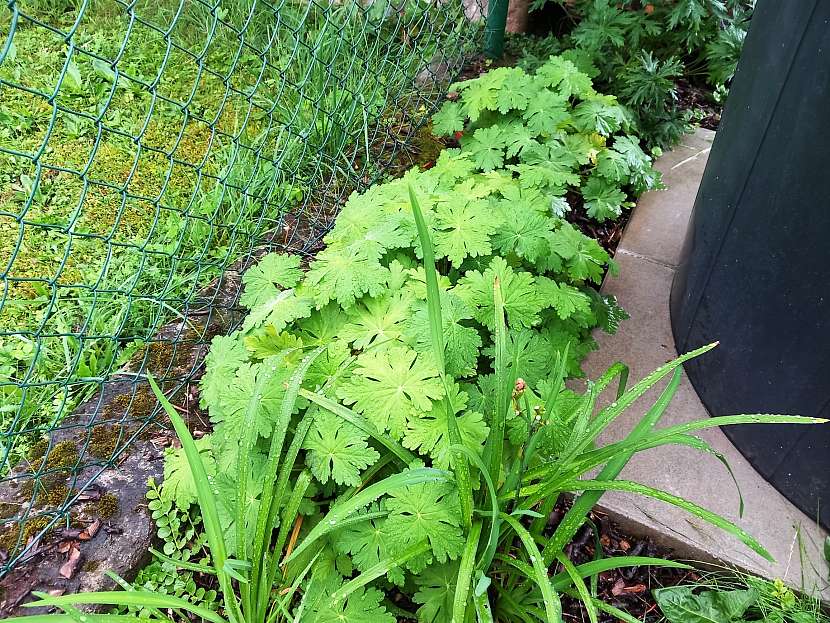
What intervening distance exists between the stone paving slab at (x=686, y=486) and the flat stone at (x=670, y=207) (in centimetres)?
19

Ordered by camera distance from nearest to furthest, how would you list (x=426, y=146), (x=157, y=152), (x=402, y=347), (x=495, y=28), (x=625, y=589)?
(x=402, y=347), (x=625, y=589), (x=157, y=152), (x=426, y=146), (x=495, y=28)

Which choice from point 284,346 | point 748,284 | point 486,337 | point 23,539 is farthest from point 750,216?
point 23,539

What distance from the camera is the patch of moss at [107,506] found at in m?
1.68

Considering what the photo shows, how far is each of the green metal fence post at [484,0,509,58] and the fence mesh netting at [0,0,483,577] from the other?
8cm

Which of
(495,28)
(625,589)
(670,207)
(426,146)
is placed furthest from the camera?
(495,28)

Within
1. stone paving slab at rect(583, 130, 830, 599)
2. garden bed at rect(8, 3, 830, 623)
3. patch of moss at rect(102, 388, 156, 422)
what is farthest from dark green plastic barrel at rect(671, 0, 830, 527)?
patch of moss at rect(102, 388, 156, 422)

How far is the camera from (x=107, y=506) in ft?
5.56

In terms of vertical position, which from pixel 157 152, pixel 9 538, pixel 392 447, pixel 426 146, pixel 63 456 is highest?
pixel 426 146

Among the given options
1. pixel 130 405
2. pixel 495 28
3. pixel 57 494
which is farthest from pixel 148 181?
pixel 495 28

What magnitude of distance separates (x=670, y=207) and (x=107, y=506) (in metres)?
2.66

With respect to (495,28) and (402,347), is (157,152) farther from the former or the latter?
(495,28)

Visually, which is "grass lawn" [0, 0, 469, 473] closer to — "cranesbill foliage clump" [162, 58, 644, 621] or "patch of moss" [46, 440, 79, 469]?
"patch of moss" [46, 440, 79, 469]

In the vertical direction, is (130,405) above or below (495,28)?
below

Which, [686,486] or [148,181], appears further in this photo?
[148,181]
